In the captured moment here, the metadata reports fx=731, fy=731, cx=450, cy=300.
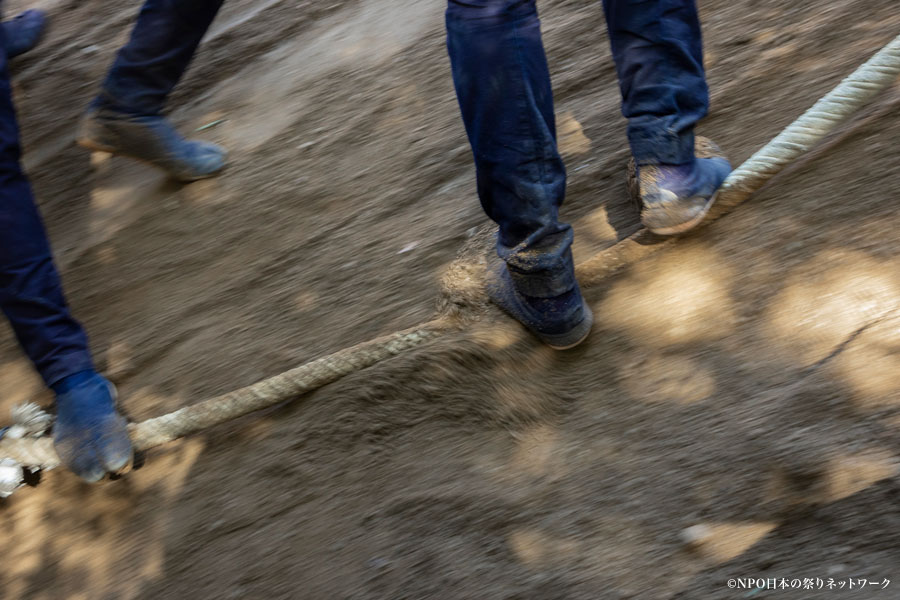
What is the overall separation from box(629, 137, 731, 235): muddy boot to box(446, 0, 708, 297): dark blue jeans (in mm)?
34

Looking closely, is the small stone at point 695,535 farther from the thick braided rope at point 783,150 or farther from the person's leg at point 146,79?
the person's leg at point 146,79

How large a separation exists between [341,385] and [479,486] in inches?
18.2

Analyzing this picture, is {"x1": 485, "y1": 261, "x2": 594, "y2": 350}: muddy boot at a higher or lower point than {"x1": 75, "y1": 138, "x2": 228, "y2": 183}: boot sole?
lower

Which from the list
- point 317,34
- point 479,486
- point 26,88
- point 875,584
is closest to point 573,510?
point 479,486

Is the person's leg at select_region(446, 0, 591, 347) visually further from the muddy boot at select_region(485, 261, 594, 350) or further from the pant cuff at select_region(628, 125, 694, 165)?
the pant cuff at select_region(628, 125, 694, 165)

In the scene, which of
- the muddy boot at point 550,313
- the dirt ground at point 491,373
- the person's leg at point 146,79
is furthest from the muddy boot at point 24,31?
the muddy boot at point 550,313

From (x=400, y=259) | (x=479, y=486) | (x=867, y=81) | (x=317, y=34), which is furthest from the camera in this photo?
(x=317, y=34)

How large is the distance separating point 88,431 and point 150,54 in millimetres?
1282

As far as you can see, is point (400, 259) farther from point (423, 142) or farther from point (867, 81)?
point (867, 81)

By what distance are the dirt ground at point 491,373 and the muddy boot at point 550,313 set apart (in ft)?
0.18

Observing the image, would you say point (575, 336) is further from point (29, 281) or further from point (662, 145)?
point (29, 281)

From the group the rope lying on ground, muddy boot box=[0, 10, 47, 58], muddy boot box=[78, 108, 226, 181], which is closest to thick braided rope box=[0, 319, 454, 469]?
the rope lying on ground

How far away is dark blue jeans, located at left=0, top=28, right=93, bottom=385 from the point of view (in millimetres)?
1804

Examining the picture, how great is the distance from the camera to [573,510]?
59.2 inches
